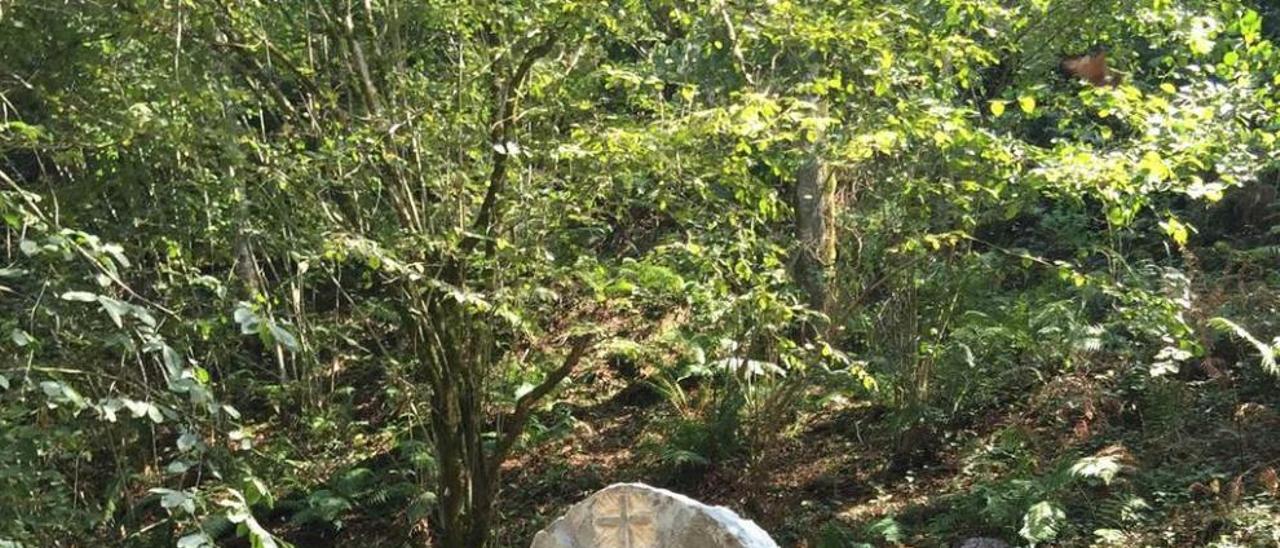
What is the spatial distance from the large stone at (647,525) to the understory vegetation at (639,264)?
1.04 m

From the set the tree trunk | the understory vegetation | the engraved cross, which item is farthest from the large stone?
the tree trunk

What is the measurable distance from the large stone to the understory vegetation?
1038 mm

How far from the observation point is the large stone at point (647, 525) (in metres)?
3.39

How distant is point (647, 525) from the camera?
357 cm

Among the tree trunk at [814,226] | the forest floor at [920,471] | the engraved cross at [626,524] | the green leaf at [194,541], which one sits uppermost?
the green leaf at [194,541]

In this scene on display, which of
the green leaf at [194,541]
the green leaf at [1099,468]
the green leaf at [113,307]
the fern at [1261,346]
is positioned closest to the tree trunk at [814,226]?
the green leaf at [1099,468]

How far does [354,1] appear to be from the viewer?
6250 millimetres

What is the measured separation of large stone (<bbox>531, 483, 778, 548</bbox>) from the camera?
339 cm

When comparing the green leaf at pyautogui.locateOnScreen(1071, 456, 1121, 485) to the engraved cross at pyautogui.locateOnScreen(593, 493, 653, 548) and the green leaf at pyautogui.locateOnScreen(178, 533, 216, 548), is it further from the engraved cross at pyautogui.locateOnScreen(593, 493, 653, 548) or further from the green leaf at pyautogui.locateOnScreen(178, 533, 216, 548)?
the green leaf at pyautogui.locateOnScreen(178, 533, 216, 548)

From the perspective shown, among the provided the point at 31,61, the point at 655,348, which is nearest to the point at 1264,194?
the point at 655,348

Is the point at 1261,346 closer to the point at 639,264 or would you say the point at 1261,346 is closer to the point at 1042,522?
the point at 1042,522

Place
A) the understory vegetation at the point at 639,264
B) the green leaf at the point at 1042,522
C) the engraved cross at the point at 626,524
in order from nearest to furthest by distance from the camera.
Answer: the engraved cross at the point at 626,524 < the understory vegetation at the point at 639,264 < the green leaf at the point at 1042,522

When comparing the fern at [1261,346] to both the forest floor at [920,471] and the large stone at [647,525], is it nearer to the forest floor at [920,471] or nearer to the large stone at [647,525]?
the forest floor at [920,471]

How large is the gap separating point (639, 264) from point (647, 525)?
2.69 meters
